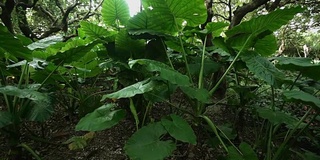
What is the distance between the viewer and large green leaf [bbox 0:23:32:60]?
3.58 feet

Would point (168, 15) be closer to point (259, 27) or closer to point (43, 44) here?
point (259, 27)

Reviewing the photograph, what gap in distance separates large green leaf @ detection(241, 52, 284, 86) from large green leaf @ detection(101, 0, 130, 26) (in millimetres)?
911

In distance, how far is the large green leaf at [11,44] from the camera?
109 centimetres

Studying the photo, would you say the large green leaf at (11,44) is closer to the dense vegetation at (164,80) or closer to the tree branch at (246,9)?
the dense vegetation at (164,80)

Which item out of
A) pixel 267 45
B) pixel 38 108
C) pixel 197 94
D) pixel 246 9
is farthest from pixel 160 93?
pixel 246 9

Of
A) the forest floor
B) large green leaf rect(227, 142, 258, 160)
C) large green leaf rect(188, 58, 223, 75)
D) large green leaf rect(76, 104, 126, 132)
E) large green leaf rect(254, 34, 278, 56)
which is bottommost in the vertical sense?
the forest floor

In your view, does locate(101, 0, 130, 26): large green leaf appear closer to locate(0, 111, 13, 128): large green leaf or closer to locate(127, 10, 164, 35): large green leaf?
locate(127, 10, 164, 35): large green leaf

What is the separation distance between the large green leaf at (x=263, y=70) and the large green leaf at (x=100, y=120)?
2.27 feet

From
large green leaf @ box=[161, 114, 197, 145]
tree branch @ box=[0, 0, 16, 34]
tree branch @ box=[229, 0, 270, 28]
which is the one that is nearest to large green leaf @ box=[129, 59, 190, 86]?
large green leaf @ box=[161, 114, 197, 145]

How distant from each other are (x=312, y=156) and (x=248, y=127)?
2.57 ft

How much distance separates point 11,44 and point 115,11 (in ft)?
2.59

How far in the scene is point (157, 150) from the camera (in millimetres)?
980

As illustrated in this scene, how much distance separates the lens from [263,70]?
120 cm

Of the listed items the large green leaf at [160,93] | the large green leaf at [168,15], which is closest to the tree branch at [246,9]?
the large green leaf at [168,15]
